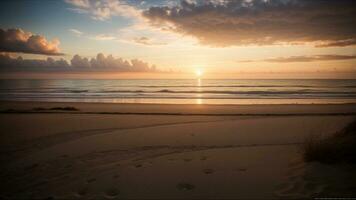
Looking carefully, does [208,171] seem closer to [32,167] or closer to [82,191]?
[82,191]

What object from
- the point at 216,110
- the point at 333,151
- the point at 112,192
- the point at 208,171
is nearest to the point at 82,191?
the point at 112,192

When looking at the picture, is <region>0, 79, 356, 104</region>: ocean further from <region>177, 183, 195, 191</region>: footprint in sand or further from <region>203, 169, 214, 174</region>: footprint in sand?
<region>177, 183, 195, 191</region>: footprint in sand

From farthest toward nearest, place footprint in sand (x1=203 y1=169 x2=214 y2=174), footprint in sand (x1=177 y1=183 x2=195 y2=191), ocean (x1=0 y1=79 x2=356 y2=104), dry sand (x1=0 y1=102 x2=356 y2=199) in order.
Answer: ocean (x1=0 y1=79 x2=356 y2=104)
footprint in sand (x1=203 y1=169 x2=214 y2=174)
footprint in sand (x1=177 y1=183 x2=195 y2=191)
dry sand (x1=0 y1=102 x2=356 y2=199)

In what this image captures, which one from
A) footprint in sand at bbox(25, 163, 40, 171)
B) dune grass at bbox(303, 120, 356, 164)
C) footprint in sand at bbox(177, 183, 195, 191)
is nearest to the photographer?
footprint in sand at bbox(177, 183, 195, 191)

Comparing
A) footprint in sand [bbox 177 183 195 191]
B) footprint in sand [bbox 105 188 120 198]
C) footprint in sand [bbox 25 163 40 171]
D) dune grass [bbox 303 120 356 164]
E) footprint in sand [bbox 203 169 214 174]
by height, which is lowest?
footprint in sand [bbox 25 163 40 171]

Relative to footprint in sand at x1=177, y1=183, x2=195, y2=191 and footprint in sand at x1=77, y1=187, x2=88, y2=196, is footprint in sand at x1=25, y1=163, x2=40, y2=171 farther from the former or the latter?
footprint in sand at x1=177, y1=183, x2=195, y2=191

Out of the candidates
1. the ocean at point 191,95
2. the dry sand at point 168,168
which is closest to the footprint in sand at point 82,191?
the dry sand at point 168,168

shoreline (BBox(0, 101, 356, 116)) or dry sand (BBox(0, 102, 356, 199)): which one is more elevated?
dry sand (BBox(0, 102, 356, 199))

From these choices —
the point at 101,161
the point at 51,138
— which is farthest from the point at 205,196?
the point at 51,138

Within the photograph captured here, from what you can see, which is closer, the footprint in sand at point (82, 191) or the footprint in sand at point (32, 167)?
the footprint in sand at point (82, 191)

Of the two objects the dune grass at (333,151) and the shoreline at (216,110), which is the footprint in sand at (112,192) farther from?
the shoreline at (216,110)

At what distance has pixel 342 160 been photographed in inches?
207

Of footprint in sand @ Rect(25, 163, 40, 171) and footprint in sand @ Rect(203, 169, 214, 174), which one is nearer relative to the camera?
footprint in sand @ Rect(203, 169, 214, 174)

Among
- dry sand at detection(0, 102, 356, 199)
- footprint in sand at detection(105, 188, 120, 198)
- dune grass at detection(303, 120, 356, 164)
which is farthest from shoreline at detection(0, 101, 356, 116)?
footprint in sand at detection(105, 188, 120, 198)
